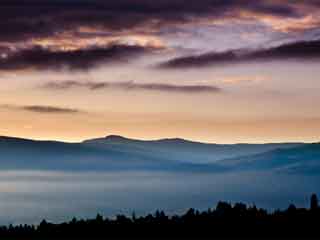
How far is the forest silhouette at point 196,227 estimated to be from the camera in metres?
29.9

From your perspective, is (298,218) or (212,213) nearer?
(298,218)

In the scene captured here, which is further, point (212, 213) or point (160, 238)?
point (212, 213)

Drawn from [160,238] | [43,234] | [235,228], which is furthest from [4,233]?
[235,228]

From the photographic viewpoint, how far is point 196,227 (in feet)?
107

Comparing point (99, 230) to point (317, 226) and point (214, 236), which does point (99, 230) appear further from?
point (317, 226)

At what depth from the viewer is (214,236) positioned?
30.3m

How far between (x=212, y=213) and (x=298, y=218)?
5196mm

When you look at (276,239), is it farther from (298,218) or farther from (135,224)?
(135,224)

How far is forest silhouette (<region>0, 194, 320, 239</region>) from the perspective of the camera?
2989 cm

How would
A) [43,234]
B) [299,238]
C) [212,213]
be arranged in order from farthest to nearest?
[212,213] < [43,234] < [299,238]

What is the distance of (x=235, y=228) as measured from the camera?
31.1m

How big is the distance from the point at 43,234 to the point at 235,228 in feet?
21.7

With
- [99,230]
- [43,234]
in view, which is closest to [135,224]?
[99,230]

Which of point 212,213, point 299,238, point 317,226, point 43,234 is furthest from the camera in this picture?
point 212,213
